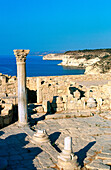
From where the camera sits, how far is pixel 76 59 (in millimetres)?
107562

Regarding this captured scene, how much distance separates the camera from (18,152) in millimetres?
8219

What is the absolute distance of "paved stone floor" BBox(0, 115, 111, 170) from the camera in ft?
24.5

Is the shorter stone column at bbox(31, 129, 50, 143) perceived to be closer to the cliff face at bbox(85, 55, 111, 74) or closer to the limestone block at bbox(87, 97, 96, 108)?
the limestone block at bbox(87, 97, 96, 108)

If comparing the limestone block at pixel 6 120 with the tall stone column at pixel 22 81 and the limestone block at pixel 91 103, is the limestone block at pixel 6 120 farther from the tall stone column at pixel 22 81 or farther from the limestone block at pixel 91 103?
the limestone block at pixel 91 103

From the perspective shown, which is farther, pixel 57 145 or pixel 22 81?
pixel 22 81

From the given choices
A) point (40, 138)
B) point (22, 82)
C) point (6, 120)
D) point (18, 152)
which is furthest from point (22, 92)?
point (18, 152)

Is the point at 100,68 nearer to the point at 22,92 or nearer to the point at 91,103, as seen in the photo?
the point at 91,103

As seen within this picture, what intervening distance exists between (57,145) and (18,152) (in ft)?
5.20

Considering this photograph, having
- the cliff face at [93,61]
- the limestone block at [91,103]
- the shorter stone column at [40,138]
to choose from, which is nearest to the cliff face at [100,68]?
the cliff face at [93,61]

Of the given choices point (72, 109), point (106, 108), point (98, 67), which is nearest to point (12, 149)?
point (72, 109)

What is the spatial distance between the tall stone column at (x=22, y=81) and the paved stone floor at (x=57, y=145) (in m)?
0.59

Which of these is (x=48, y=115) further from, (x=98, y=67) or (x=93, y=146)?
(x=98, y=67)

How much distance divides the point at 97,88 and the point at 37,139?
11.3 metres

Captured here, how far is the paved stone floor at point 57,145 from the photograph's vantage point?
7.45 m
